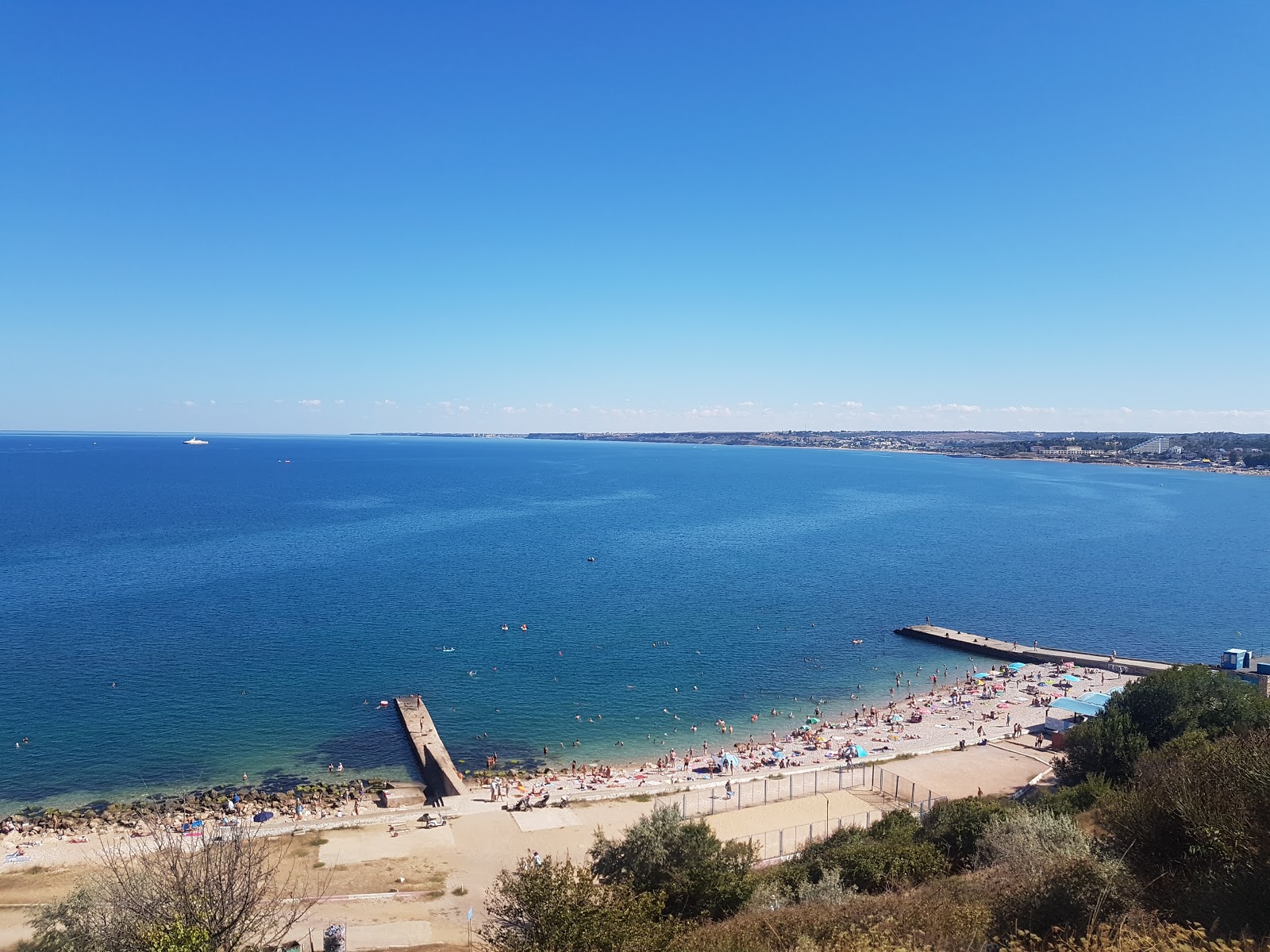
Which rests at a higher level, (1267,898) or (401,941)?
(1267,898)

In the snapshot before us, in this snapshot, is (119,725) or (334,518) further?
(334,518)

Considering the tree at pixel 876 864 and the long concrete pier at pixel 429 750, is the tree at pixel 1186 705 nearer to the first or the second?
the tree at pixel 876 864

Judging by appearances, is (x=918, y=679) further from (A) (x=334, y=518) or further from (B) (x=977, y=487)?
(B) (x=977, y=487)

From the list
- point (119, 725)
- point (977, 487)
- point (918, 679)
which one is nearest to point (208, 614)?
point (119, 725)

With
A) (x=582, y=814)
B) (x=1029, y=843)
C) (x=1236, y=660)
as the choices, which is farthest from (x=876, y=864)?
(x=1236, y=660)

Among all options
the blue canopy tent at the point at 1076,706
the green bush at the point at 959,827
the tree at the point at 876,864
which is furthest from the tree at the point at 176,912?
the blue canopy tent at the point at 1076,706

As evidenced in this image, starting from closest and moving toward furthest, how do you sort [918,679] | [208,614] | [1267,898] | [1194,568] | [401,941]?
[1267,898]
[401,941]
[918,679]
[208,614]
[1194,568]

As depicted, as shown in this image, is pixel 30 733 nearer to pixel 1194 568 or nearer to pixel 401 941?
pixel 401 941

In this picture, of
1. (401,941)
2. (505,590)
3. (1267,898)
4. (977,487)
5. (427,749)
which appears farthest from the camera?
(977,487)

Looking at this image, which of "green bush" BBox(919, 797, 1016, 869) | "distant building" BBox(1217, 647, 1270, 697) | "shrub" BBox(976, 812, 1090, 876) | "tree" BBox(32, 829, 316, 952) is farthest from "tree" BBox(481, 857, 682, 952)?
"distant building" BBox(1217, 647, 1270, 697)
